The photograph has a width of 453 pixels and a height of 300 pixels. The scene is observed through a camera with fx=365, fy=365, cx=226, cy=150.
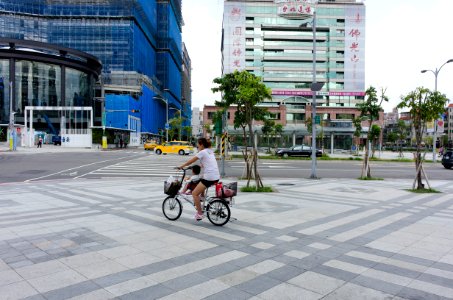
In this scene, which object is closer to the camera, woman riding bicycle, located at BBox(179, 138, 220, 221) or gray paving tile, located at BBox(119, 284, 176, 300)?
gray paving tile, located at BBox(119, 284, 176, 300)

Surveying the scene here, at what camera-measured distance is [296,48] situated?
84188mm

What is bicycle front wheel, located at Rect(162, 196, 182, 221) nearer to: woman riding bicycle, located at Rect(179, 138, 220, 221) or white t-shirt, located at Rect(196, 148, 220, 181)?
woman riding bicycle, located at Rect(179, 138, 220, 221)

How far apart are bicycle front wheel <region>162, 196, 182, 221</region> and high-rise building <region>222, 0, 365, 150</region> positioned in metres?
74.0

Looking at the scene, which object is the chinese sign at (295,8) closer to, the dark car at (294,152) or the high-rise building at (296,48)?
the high-rise building at (296,48)

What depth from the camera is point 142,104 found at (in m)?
83.3

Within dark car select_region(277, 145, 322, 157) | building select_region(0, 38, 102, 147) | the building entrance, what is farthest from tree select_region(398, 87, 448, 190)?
building select_region(0, 38, 102, 147)

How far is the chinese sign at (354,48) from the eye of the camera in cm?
8462

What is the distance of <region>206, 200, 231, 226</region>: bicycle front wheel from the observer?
7457 millimetres

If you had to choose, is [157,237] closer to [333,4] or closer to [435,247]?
[435,247]

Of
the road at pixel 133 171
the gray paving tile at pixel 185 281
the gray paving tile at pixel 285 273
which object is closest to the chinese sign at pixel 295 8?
the road at pixel 133 171

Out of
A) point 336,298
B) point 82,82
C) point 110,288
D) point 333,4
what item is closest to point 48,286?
point 110,288

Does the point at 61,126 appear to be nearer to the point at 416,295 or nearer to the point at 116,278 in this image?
the point at 116,278

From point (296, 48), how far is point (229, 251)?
8387 centimetres

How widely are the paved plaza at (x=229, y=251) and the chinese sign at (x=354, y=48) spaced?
80.0 metres
